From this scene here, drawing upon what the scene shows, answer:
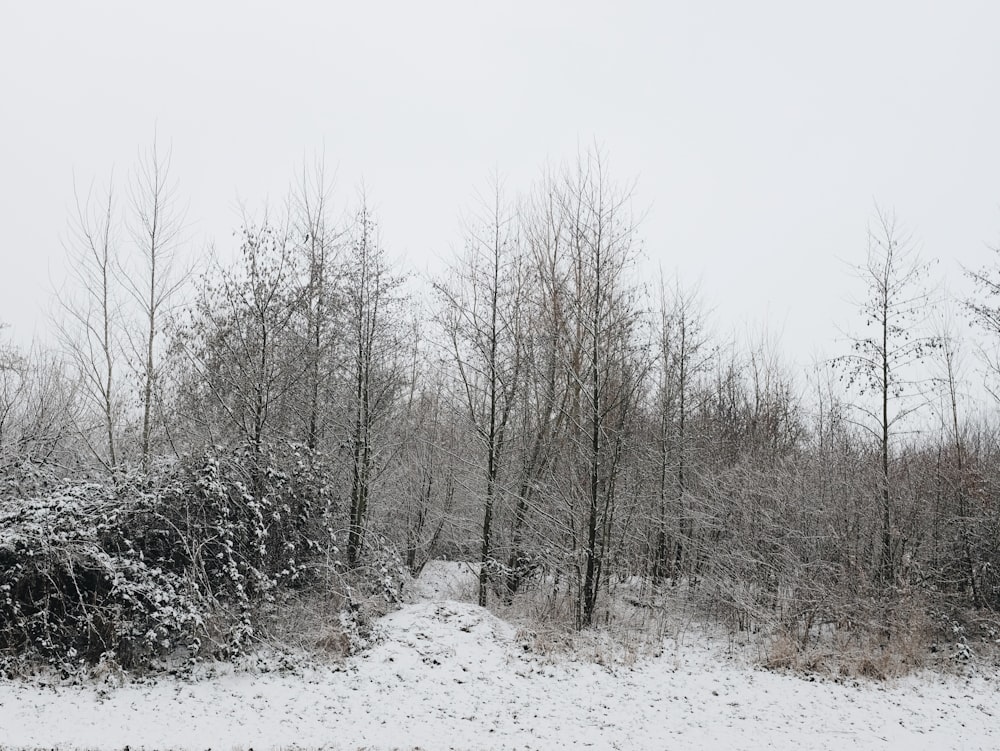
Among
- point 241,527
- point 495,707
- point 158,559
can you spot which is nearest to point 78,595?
point 158,559

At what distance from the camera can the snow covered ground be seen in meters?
6.14

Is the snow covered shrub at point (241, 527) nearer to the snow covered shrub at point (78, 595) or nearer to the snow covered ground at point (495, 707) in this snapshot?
the snow covered shrub at point (78, 595)

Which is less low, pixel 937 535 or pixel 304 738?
pixel 937 535

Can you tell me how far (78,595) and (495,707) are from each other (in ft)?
16.0

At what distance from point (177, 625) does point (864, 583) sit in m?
10.0

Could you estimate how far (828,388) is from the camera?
22.2 meters

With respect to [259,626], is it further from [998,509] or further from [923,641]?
[998,509]

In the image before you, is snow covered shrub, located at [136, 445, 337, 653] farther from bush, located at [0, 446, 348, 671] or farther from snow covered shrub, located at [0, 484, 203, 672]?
snow covered shrub, located at [0, 484, 203, 672]

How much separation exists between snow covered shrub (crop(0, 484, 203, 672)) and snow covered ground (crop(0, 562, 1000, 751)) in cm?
61

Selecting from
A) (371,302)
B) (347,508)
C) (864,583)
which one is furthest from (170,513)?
(864,583)

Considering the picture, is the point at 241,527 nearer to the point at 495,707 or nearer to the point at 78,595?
the point at 78,595

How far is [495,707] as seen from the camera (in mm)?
7105

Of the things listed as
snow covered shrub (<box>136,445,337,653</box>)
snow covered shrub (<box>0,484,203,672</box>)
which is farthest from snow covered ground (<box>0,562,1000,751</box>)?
snow covered shrub (<box>136,445,337,653</box>)

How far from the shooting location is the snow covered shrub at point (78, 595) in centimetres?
739
